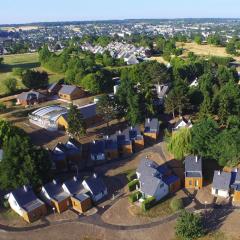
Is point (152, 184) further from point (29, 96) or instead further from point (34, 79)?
point (34, 79)

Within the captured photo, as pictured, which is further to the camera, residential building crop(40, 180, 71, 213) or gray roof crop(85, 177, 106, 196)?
gray roof crop(85, 177, 106, 196)

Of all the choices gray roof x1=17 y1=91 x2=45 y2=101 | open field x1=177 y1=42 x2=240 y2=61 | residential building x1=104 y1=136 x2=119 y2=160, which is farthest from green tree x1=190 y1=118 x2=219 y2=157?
open field x1=177 y1=42 x2=240 y2=61

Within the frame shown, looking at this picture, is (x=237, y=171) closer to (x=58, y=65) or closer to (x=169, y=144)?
(x=169, y=144)

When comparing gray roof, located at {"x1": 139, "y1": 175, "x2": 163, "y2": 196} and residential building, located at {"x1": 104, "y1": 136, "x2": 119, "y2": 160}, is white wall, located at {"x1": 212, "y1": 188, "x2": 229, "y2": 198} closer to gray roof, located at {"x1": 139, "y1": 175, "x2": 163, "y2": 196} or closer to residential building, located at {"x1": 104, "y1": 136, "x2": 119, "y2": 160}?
gray roof, located at {"x1": 139, "y1": 175, "x2": 163, "y2": 196}

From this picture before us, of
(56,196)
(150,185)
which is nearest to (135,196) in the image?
(150,185)

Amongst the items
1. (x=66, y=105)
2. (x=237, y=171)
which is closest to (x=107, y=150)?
(x=237, y=171)

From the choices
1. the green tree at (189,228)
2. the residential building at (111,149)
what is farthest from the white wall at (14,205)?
the green tree at (189,228)
